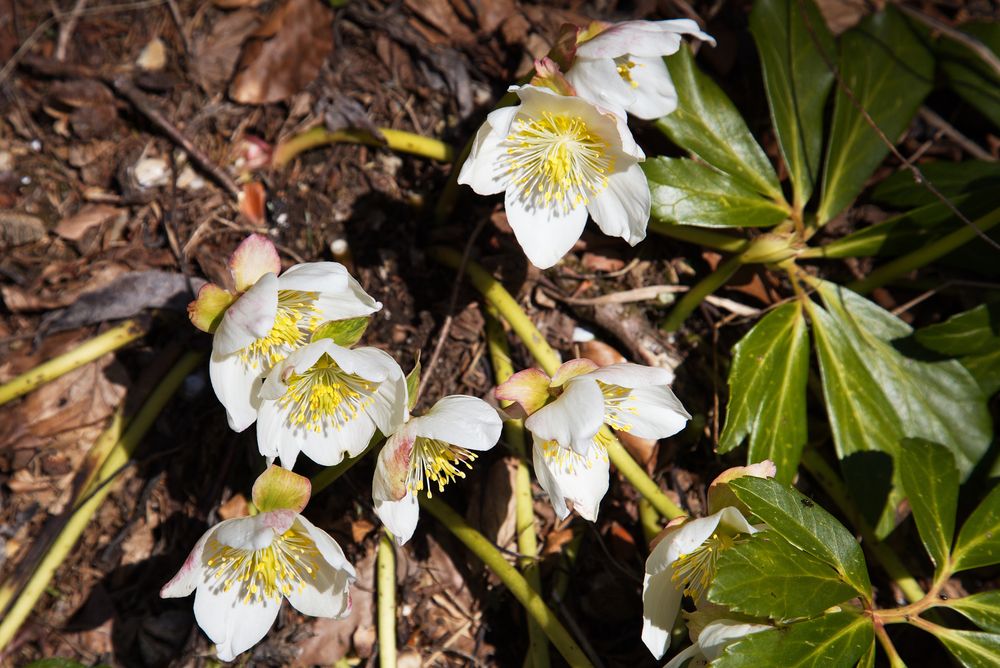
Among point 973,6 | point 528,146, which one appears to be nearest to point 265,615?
point 528,146

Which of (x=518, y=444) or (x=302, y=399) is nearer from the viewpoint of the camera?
(x=302, y=399)

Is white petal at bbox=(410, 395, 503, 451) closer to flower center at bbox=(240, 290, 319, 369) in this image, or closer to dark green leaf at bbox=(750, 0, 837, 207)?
flower center at bbox=(240, 290, 319, 369)

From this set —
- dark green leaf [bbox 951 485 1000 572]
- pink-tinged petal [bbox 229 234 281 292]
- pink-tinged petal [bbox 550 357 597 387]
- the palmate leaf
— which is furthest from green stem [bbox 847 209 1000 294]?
pink-tinged petal [bbox 229 234 281 292]

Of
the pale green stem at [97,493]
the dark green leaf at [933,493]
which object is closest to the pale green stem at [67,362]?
the pale green stem at [97,493]

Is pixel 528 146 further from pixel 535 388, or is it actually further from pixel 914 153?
pixel 914 153

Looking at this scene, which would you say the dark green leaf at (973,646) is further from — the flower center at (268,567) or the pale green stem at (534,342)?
the flower center at (268,567)
